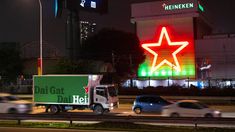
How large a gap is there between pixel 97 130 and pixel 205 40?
260 feet

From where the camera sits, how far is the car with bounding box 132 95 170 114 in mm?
34875

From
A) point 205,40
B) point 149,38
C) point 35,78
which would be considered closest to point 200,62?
point 205,40

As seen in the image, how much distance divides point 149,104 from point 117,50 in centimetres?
5240

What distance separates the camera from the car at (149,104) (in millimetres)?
34875

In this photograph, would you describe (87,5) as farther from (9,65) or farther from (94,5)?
(9,65)

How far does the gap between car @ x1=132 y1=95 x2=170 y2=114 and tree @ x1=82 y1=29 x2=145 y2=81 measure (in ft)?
157

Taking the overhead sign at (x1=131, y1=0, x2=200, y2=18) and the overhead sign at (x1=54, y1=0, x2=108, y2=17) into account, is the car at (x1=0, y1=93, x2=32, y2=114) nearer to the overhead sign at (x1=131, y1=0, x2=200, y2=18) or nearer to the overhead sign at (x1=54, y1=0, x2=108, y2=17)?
the overhead sign at (x1=54, y1=0, x2=108, y2=17)

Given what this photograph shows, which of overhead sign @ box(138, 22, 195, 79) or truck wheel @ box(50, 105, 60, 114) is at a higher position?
overhead sign @ box(138, 22, 195, 79)

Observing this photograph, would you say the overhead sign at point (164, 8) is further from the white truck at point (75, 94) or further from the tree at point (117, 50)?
the white truck at point (75, 94)

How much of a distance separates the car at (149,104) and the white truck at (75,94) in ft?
6.88

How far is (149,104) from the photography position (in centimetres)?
3534

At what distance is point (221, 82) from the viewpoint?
9200cm

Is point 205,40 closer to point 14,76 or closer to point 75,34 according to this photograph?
point 75,34

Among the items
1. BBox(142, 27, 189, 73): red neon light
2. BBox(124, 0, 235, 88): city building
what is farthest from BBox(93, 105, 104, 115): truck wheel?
BBox(142, 27, 189, 73): red neon light
